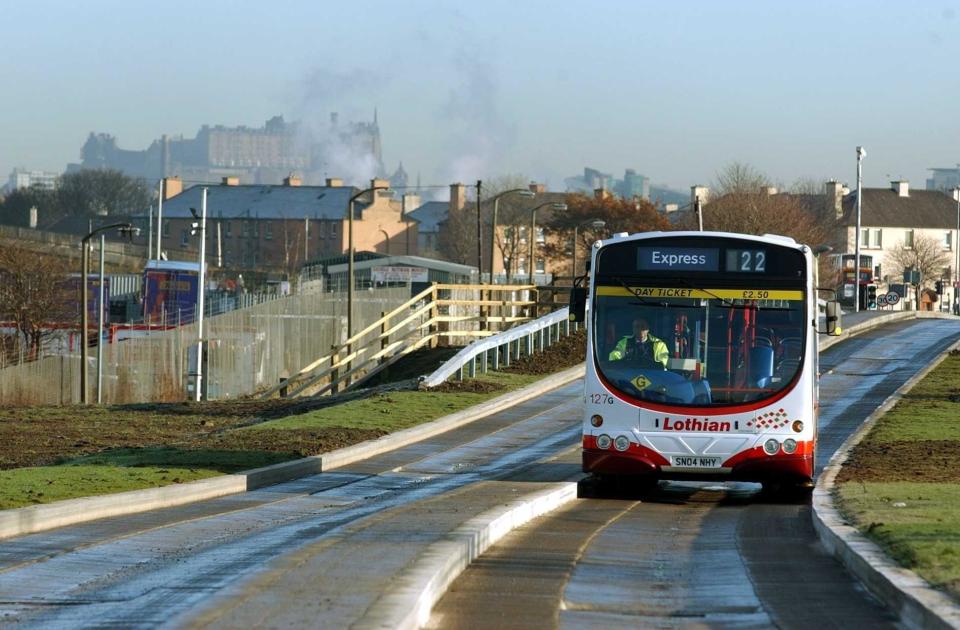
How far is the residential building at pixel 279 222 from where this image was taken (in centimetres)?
14475

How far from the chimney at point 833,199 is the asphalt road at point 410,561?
108321 millimetres

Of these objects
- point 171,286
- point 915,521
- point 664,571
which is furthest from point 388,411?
point 171,286

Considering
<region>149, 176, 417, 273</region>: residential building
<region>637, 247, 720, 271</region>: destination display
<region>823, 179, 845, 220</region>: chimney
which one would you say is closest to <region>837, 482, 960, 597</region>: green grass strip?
<region>637, 247, 720, 271</region>: destination display

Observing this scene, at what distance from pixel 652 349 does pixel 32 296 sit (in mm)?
56792

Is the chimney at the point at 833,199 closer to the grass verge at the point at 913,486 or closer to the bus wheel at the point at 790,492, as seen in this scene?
the grass verge at the point at 913,486

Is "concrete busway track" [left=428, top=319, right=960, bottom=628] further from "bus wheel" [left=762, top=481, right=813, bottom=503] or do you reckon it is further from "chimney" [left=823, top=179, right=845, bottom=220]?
"chimney" [left=823, top=179, right=845, bottom=220]

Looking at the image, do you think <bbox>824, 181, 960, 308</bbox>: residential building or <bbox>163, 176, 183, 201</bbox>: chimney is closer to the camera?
<bbox>824, 181, 960, 308</bbox>: residential building

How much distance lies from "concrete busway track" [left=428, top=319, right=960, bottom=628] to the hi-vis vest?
177 centimetres

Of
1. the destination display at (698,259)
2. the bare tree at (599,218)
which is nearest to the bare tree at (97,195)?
the bare tree at (599,218)

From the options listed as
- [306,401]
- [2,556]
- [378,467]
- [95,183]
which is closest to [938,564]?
[2,556]

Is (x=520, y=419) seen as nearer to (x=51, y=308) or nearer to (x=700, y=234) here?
(x=700, y=234)

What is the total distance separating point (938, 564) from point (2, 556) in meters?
7.48

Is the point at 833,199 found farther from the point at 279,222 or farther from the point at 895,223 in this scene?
the point at 279,222

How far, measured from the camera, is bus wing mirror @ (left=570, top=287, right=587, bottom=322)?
1894cm
